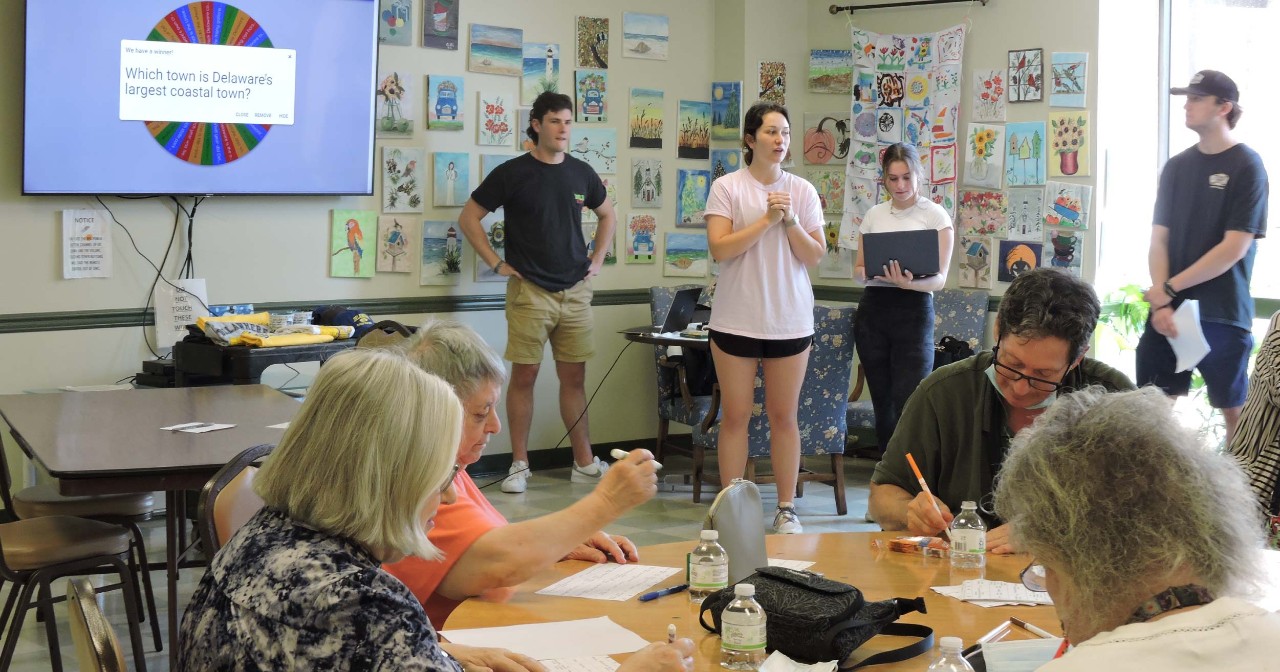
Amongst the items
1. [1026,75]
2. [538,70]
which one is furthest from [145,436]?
[1026,75]

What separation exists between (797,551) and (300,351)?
3.00 metres

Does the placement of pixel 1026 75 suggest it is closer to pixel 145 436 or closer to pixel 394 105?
pixel 394 105

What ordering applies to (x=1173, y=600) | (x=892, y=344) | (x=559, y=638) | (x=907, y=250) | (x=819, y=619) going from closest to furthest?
1. (x=1173, y=600)
2. (x=819, y=619)
3. (x=559, y=638)
4. (x=907, y=250)
5. (x=892, y=344)

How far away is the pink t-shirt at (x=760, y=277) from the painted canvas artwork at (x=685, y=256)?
2041 mm

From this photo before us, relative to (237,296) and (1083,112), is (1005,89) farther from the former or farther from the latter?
(237,296)

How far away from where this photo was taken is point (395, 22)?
6438mm

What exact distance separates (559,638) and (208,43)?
14.9 feet

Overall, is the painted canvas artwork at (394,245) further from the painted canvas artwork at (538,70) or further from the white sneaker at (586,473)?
the white sneaker at (586,473)

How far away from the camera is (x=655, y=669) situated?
1846 millimetres

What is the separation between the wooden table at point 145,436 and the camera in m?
3.10

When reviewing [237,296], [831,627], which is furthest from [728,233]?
[831,627]

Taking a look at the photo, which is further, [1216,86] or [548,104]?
[548,104]

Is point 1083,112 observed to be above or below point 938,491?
above

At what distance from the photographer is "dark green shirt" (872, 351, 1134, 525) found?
281 centimetres
